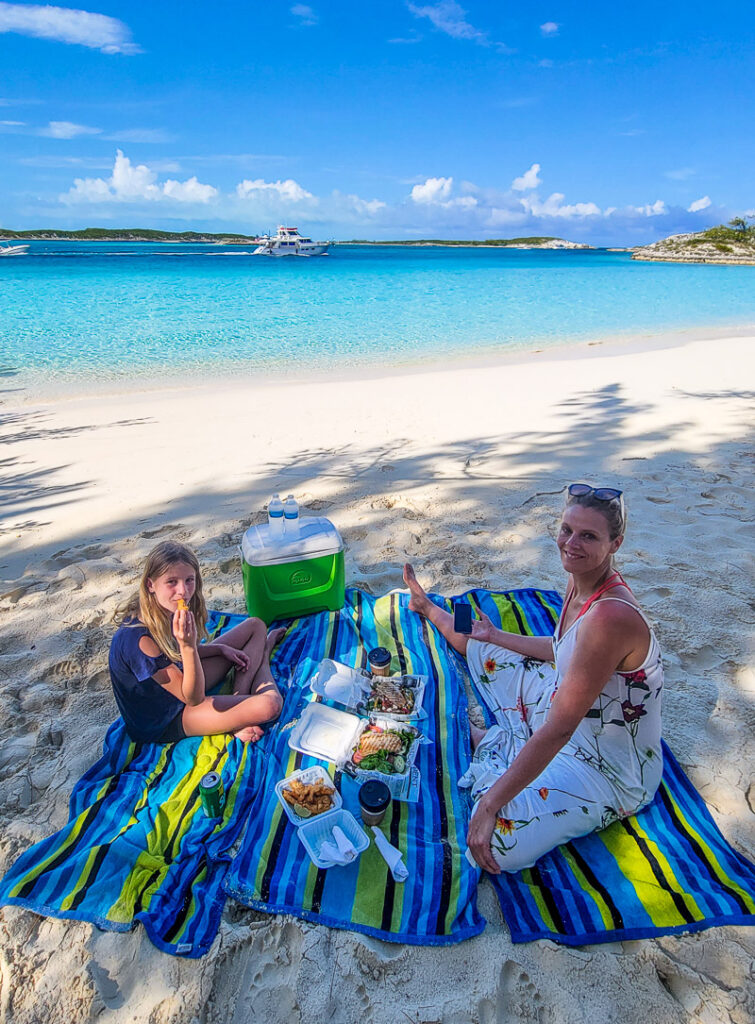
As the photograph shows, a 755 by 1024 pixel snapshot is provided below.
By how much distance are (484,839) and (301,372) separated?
1160cm

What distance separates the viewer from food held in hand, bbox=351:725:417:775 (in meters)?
2.63

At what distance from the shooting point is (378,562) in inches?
173

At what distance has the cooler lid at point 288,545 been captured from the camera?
3512 millimetres

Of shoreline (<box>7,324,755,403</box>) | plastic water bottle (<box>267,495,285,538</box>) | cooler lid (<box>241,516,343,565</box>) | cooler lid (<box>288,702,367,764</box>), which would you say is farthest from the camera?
shoreline (<box>7,324,755,403</box>)

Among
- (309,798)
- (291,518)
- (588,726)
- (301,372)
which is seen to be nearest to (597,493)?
(588,726)

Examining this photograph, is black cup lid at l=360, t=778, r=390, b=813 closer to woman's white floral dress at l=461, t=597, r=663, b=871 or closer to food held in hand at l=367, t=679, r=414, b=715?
woman's white floral dress at l=461, t=597, r=663, b=871

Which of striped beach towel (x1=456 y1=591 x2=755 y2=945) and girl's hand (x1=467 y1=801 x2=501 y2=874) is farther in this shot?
girl's hand (x1=467 y1=801 x2=501 y2=874)

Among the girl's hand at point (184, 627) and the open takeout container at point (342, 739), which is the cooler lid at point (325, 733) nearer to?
the open takeout container at point (342, 739)

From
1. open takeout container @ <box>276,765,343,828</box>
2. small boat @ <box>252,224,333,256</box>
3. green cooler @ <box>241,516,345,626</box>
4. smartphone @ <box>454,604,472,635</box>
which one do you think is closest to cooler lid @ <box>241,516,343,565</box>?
green cooler @ <box>241,516,345,626</box>

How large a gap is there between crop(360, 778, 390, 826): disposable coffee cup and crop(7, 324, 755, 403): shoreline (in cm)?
987

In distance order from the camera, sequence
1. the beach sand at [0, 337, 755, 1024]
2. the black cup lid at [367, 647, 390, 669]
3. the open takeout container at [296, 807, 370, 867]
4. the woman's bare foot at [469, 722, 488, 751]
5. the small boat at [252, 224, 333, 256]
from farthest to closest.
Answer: the small boat at [252, 224, 333, 256], the black cup lid at [367, 647, 390, 669], the woman's bare foot at [469, 722, 488, 751], the open takeout container at [296, 807, 370, 867], the beach sand at [0, 337, 755, 1024]

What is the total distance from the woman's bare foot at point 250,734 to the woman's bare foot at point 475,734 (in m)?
0.99

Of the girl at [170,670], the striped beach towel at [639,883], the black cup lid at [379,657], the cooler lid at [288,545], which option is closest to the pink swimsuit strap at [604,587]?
the striped beach towel at [639,883]

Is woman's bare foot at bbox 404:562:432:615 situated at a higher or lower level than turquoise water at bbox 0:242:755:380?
higher
